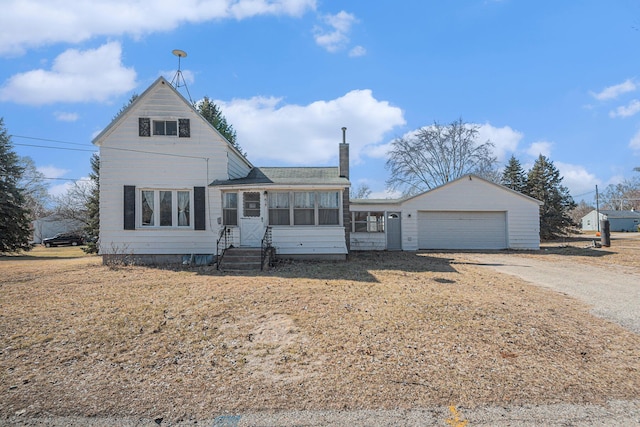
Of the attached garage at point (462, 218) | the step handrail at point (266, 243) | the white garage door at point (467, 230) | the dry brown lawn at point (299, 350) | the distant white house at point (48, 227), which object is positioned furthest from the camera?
the distant white house at point (48, 227)

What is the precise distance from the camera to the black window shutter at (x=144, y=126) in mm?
13484

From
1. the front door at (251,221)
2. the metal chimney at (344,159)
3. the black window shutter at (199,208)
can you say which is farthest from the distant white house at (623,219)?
the black window shutter at (199,208)

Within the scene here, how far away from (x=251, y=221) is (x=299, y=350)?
916 cm

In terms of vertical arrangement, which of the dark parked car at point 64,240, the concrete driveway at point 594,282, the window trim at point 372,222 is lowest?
the concrete driveway at point 594,282

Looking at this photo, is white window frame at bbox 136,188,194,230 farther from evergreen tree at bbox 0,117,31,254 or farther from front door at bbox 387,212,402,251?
evergreen tree at bbox 0,117,31,254

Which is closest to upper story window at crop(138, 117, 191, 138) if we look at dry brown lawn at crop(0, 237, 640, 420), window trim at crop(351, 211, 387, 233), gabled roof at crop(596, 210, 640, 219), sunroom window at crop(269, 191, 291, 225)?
sunroom window at crop(269, 191, 291, 225)

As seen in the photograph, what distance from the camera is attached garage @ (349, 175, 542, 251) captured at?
20.1 metres

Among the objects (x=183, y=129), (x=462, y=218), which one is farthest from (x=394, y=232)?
(x=183, y=129)

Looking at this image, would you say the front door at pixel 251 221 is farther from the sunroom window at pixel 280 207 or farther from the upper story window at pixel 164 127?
the upper story window at pixel 164 127

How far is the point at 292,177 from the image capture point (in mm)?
15203

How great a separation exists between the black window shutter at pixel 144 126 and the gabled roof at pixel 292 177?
10.6ft

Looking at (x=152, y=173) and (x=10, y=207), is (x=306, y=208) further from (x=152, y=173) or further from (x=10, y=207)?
(x=10, y=207)

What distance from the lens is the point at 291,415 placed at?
129 inches

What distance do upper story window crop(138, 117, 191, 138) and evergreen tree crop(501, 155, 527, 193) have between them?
2960 cm
